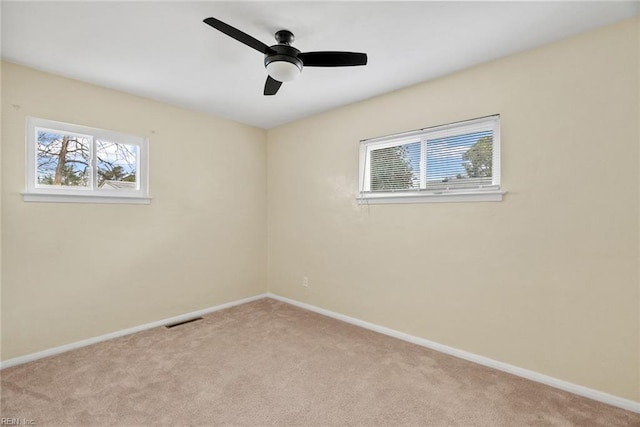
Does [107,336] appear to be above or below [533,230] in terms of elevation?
below

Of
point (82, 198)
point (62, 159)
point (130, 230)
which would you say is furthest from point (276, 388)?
point (62, 159)

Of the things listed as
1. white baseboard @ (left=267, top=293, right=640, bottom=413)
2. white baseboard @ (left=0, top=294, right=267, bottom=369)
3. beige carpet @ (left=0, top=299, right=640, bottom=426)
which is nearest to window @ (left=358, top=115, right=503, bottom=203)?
white baseboard @ (left=267, top=293, right=640, bottom=413)

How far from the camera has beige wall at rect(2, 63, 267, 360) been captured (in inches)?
94.7

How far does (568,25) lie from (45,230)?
422 cm

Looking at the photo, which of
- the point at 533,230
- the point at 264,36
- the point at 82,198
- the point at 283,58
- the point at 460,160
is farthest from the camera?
the point at 82,198

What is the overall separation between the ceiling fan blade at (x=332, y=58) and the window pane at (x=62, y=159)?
2.30 meters

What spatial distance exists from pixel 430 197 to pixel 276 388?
1.99 meters

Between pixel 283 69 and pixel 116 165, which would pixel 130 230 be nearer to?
pixel 116 165

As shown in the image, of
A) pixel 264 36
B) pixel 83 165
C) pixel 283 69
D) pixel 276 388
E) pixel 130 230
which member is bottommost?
pixel 276 388

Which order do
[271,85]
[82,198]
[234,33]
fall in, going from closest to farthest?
[234,33] < [271,85] < [82,198]

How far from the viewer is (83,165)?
2803mm

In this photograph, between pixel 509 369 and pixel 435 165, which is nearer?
pixel 509 369

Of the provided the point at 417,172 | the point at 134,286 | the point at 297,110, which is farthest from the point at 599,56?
the point at 134,286

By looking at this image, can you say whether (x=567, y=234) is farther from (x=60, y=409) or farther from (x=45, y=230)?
(x=45, y=230)
